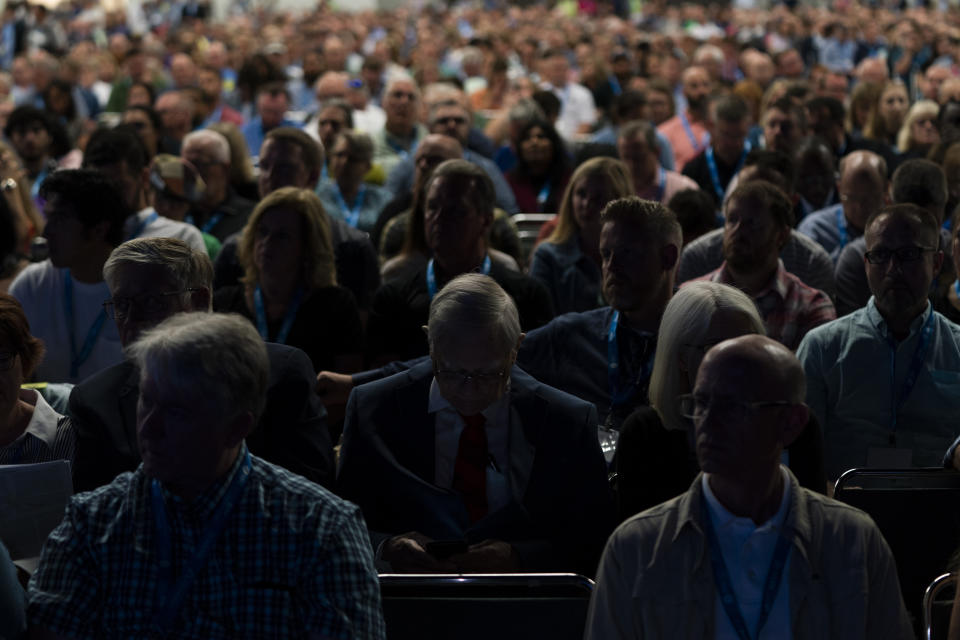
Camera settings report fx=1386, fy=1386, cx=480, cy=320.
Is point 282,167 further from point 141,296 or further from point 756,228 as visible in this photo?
point 141,296

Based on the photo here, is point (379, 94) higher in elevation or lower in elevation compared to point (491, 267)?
lower

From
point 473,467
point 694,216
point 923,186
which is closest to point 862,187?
point 923,186

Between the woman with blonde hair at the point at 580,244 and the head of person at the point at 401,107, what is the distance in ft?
15.2

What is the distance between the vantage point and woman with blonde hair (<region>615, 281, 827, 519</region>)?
392cm

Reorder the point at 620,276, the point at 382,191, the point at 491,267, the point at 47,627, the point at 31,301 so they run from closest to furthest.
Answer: the point at 47,627 < the point at 620,276 < the point at 31,301 < the point at 491,267 < the point at 382,191

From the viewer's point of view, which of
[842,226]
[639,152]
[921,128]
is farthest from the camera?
[921,128]

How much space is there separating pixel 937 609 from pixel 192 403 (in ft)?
6.90

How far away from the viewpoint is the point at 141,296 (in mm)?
4242

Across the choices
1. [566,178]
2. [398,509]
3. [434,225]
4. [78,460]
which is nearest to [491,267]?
[434,225]

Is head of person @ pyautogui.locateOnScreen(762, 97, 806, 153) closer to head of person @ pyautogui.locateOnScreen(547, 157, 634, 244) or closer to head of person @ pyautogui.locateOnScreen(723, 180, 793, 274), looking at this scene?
head of person @ pyautogui.locateOnScreen(547, 157, 634, 244)

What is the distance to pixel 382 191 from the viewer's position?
936cm

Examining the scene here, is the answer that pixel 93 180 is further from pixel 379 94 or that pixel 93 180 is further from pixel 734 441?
pixel 379 94

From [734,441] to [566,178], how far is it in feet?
22.9

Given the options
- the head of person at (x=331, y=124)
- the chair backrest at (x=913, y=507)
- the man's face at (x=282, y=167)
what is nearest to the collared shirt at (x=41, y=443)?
the chair backrest at (x=913, y=507)
